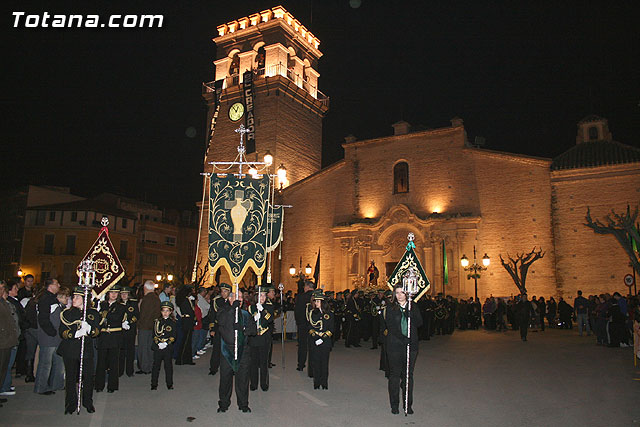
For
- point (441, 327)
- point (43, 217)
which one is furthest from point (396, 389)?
point (43, 217)

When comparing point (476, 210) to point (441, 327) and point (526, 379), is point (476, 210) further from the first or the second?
point (526, 379)

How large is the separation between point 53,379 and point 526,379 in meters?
9.07

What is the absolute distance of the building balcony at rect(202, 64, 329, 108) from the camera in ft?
118

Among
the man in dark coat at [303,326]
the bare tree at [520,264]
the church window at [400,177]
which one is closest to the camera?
the man in dark coat at [303,326]

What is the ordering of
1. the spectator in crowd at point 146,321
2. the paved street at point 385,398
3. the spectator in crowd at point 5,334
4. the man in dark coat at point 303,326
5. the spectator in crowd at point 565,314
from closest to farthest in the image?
1. the paved street at point 385,398
2. the spectator in crowd at point 5,334
3. the spectator in crowd at point 146,321
4. the man in dark coat at point 303,326
5. the spectator in crowd at point 565,314

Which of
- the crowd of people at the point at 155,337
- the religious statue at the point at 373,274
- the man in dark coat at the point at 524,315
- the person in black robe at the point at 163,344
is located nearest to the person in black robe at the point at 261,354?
the crowd of people at the point at 155,337

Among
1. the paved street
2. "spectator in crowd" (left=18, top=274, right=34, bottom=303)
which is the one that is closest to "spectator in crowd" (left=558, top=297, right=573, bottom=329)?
the paved street

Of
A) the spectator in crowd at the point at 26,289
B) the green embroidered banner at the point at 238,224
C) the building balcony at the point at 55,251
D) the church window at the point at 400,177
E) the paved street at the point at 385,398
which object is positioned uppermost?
the church window at the point at 400,177

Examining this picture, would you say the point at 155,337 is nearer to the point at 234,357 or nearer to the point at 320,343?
the point at 234,357

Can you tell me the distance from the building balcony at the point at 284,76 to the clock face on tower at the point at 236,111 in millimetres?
1736

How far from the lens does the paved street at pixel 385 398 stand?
7.39m

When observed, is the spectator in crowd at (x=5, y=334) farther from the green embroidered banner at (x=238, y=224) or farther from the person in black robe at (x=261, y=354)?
the person in black robe at (x=261, y=354)

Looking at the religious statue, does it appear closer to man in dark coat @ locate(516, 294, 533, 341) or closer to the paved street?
man in dark coat @ locate(516, 294, 533, 341)

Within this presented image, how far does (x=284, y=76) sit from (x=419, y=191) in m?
12.8
